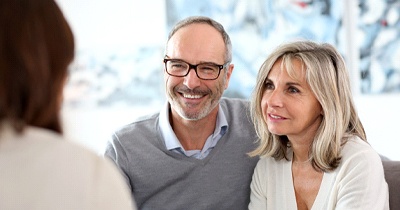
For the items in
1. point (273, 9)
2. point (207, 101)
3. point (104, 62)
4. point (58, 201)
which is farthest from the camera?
point (104, 62)

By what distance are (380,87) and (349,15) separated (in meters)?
0.55

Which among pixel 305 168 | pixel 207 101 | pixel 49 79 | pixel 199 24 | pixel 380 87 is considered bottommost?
pixel 380 87

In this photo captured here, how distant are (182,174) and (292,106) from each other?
→ 46cm

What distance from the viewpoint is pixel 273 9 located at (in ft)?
14.8

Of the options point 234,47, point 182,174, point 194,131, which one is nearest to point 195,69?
point 194,131

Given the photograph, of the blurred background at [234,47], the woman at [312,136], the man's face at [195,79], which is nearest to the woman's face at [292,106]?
the woman at [312,136]

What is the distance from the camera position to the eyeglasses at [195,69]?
230 centimetres

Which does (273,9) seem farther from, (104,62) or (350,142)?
(350,142)

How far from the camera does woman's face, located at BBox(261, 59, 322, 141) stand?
6.63 feet

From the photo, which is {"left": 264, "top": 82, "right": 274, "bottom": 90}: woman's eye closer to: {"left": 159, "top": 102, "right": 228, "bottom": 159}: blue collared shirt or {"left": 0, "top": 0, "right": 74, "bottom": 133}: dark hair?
{"left": 159, "top": 102, "right": 228, "bottom": 159}: blue collared shirt

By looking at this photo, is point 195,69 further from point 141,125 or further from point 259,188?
point 259,188

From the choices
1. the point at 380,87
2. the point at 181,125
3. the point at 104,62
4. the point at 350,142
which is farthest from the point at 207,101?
the point at 104,62

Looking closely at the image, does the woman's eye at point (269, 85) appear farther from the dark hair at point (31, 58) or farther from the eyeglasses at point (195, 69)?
the dark hair at point (31, 58)

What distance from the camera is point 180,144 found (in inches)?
88.3
